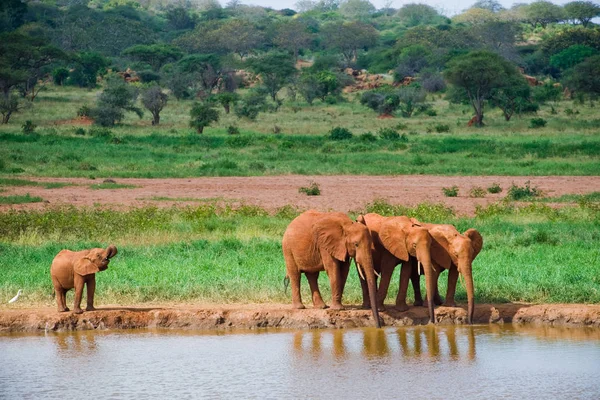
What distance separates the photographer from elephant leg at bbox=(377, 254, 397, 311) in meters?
12.0

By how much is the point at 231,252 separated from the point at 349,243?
4.99m

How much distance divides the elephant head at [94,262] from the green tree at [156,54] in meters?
67.2

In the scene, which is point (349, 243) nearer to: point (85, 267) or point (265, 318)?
point (265, 318)

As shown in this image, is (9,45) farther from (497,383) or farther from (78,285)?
(497,383)

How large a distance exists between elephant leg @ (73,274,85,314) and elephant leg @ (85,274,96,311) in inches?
4.3

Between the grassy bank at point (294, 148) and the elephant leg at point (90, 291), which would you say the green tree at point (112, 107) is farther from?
the elephant leg at point (90, 291)

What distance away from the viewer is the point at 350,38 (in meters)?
99.5

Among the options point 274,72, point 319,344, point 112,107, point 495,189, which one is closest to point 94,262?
point 319,344

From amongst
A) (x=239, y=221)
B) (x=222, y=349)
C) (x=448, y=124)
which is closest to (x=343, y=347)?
(x=222, y=349)

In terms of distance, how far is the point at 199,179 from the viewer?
1235 inches

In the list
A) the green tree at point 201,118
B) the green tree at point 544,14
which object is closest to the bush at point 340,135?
the green tree at point 201,118

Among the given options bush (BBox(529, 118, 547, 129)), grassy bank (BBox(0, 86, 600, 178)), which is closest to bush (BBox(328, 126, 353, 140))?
A: grassy bank (BBox(0, 86, 600, 178))

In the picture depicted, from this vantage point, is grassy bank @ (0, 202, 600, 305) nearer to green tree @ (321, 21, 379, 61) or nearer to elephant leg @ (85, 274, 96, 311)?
elephant leg @ (85, 274, 96, 311)

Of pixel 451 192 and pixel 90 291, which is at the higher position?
pixel 451 192
